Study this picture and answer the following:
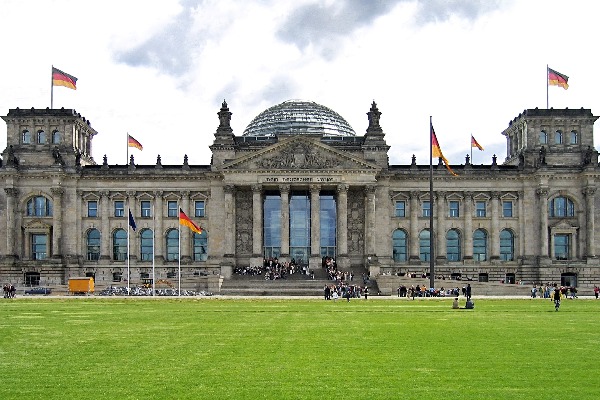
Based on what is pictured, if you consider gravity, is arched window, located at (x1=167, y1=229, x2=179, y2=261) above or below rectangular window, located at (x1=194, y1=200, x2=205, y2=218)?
below

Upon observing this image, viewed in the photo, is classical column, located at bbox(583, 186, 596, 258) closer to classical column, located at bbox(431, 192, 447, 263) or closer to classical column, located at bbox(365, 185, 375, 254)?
classical column, located at bbox(431, 192, 447, 263)

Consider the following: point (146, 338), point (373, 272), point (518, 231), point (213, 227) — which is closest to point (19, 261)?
point (213, 227)

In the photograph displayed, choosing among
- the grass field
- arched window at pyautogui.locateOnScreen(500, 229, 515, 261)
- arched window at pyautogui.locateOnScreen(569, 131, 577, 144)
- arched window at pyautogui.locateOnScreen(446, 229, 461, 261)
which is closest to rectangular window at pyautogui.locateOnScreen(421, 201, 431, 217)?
arched window at pyautogui.locateOnScreen(446, 229, 461, 261)

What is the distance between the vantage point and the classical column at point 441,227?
10538cm

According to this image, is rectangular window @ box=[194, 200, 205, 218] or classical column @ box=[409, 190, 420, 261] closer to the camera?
classical column @ box=[409, 190, 420, 261]

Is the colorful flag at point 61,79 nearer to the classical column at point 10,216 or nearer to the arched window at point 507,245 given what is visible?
the classical column at point 10,216

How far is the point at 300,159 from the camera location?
10062 centimetres

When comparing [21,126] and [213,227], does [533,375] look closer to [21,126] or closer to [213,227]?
[213,227]

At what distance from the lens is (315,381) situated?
22000 millimetres

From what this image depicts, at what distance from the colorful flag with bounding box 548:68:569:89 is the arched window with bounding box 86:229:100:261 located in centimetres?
6161

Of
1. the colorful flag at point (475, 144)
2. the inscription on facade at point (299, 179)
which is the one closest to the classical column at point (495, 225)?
the colorful flag at point (475, 144)

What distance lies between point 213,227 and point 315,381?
8324 centimetres

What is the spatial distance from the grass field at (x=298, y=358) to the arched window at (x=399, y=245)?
2465 inches

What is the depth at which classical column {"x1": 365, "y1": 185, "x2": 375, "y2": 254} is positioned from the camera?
10112 centimetres
